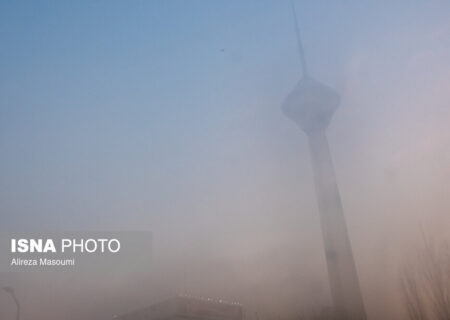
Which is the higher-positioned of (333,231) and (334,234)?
(333,231)

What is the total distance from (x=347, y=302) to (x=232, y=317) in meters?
26.5

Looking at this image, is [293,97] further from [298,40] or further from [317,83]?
[298,40]

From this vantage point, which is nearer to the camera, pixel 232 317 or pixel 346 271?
pixel 232 317

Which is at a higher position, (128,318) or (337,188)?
(337,188)

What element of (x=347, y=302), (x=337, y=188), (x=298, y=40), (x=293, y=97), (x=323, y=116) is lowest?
(x=347, y=302)

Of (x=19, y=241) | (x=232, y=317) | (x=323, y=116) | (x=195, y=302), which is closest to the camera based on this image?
(x=19, y=241)

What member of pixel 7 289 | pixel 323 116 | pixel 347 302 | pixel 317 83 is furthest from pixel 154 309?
pixel 317 83

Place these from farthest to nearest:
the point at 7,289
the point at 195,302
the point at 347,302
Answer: the point at 347,302 < the point at 195,302 < the point at 7,289

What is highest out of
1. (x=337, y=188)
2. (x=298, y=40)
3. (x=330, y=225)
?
(x=298, y=40)

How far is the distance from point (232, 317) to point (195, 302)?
38.1ft

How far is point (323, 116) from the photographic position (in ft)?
355

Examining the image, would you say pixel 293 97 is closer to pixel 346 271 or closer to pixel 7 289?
pixel 346 271

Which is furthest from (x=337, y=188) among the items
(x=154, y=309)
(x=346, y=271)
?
(x=154, y=309)

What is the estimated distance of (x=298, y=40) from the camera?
111 m
